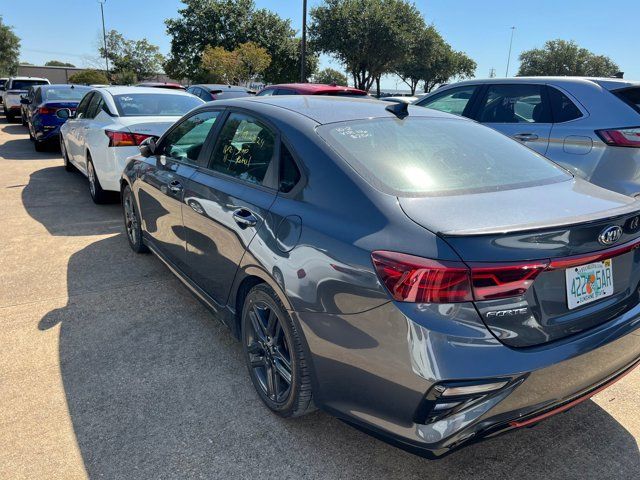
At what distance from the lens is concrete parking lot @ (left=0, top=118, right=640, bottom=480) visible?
2301 millimetres

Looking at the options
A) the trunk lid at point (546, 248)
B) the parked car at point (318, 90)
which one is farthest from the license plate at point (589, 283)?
the parked car at point (318, 90)

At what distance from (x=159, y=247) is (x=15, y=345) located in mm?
1267

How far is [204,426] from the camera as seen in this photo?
2562mm

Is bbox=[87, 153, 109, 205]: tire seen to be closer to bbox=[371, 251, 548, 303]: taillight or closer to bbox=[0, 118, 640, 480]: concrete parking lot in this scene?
bbox=[0, 118, 640, 480]: concrete parking lot

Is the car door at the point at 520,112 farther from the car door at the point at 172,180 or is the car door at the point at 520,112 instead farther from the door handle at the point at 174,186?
the door handle at the point at 174,186

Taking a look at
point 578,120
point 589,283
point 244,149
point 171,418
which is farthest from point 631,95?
point 171,418

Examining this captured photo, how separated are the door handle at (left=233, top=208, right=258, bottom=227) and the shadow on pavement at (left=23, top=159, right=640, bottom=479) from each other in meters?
0.98

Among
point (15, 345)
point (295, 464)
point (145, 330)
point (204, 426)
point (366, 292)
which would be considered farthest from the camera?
point (145, 330)

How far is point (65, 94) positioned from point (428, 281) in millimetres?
12690

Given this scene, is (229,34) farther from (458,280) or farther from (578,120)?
(458,280)

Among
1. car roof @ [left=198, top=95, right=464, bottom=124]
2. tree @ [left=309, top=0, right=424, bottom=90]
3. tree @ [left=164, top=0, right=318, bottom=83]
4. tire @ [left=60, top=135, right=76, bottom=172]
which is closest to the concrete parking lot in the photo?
car roof @ [left=198, top=95, right=464, bottom=124]

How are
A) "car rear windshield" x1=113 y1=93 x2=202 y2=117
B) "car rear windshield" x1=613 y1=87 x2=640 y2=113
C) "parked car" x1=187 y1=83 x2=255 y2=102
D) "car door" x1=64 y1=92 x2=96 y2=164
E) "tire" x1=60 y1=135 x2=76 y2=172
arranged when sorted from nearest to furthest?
"car rear windshield" x1=613 y1=87 x2=640 y2=113 < "car rear windshield" x1=113 y1=93 x2=202 y2=117 < "car door" x1=64 y1=92 x2=96 y2=164 < "tire" x1=60 y1=135 x2=76 y2=172 < "parked car" x1=187 y1=83 x2=255 y2=102

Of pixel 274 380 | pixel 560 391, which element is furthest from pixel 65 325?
pixel 560 391

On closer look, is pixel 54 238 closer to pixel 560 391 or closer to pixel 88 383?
pixel 88 383
